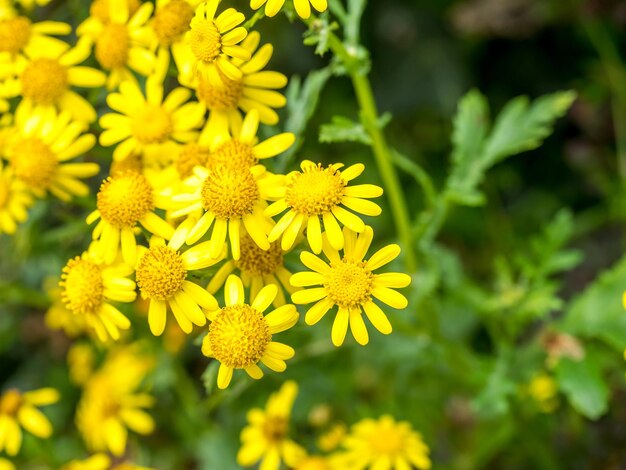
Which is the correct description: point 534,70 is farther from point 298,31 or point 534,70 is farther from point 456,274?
point 456,274

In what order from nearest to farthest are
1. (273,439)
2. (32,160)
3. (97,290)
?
(97,290), (32,160), (273,439)

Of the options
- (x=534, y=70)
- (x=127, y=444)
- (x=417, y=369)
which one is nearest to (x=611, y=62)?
(x=534, y=70)

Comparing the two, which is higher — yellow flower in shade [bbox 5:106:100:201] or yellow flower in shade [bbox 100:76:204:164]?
yellow flower in shade [bbox 100:76:204:164]

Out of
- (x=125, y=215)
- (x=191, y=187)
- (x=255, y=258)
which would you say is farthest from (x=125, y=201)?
(x=255, y=258)

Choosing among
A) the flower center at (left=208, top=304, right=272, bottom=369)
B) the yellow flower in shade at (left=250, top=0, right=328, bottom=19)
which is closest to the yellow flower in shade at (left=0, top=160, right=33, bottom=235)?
the flower center at (left=208, top=304, right=272, bottom=369)

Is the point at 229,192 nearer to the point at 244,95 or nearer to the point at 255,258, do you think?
the point at 255,258

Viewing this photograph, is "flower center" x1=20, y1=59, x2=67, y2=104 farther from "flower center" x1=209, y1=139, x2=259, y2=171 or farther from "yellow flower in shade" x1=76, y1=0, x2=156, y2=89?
"flower center" x1=209, y1=139, x2=259, y2=171
